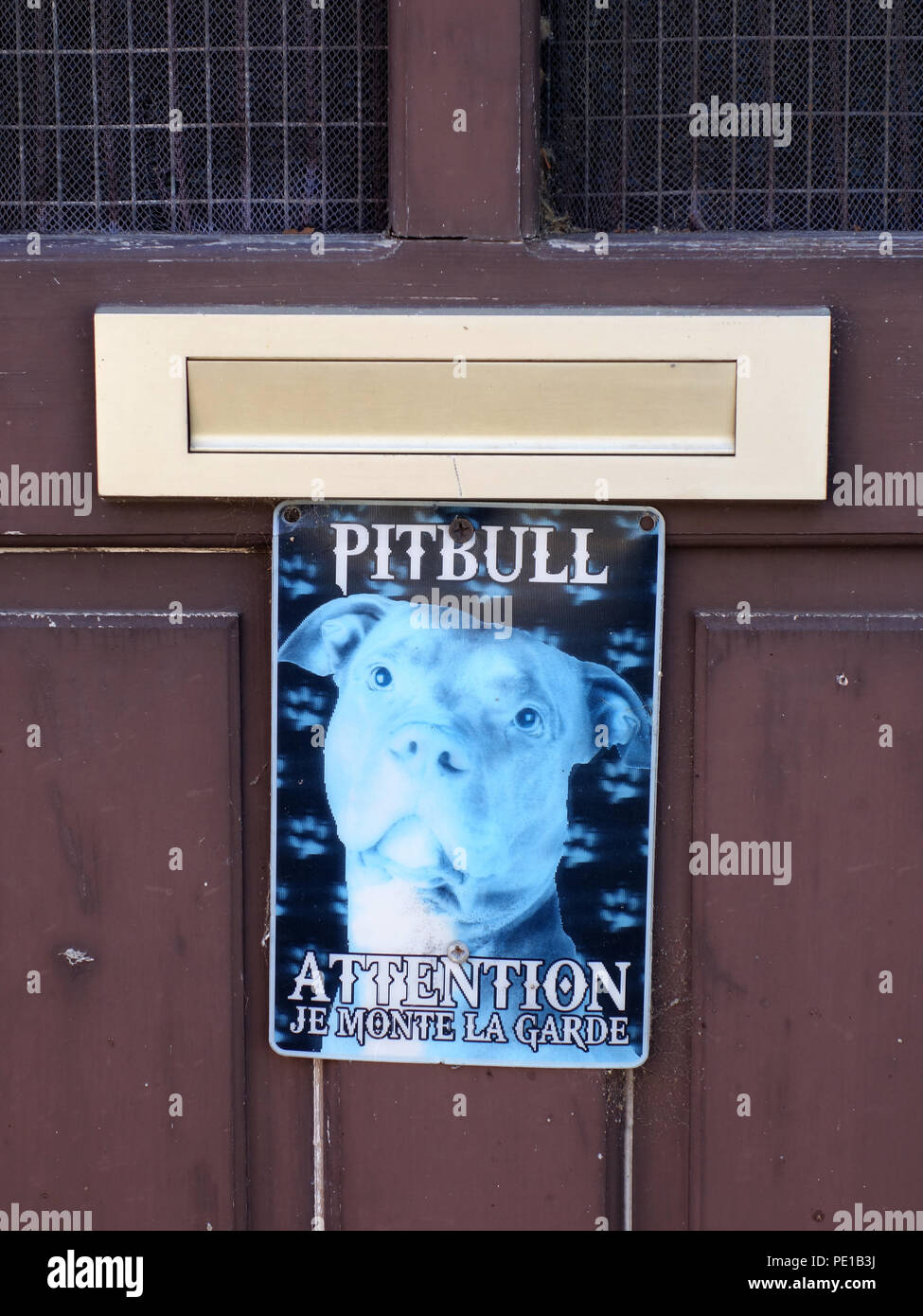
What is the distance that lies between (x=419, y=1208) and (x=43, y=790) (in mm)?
786

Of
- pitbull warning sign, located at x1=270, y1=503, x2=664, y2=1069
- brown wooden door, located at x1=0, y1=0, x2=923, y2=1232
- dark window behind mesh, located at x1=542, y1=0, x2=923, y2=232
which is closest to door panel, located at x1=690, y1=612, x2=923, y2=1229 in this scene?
brown wooden door, located at x1=0, y1=0, x2=923, y2=1232

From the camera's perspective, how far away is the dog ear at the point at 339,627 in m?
1.59

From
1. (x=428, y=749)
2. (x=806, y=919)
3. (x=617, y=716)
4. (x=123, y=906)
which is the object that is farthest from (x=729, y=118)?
(x=123, y=906)

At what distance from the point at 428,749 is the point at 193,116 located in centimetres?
92

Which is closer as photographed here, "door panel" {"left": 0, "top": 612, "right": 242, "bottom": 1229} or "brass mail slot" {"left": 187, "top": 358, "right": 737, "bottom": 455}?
"brass mail slot" {"left": 187, "top": 358, "right": 737, "bottom": 455}

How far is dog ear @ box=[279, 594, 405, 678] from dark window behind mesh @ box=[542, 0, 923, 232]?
57cm

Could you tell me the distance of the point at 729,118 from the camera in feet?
5.23

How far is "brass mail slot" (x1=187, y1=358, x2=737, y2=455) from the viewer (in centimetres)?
150

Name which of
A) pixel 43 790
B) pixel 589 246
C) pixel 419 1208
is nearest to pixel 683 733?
pixel 589 246

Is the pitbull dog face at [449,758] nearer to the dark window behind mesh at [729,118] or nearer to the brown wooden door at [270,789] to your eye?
the brown wooden door at [270,789]

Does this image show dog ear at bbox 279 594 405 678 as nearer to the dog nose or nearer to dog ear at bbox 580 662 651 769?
the dog nose

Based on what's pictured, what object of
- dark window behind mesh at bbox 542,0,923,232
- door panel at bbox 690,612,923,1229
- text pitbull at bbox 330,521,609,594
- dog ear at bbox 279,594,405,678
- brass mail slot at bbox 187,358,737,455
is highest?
dark window behind mesh at bbox 542,0,923,232

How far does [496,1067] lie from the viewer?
1.65 meters

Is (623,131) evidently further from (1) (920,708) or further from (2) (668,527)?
(1) (920,708)
